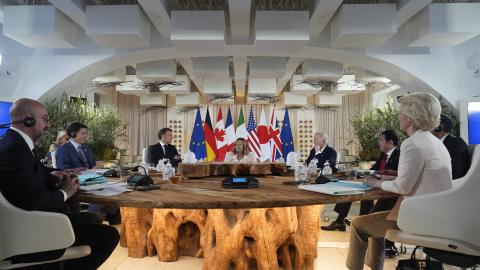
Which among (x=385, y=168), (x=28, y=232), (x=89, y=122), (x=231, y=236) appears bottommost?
(x=231, y=236)

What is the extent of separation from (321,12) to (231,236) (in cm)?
320

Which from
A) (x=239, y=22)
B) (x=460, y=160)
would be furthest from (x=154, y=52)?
(x=460, y=160)

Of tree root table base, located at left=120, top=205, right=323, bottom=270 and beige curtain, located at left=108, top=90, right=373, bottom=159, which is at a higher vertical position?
beige curtain, located at left=108, top=90, right=373, bottom=159

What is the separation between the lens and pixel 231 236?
2.52m

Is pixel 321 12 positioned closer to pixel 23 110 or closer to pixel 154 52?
pixel 154 52

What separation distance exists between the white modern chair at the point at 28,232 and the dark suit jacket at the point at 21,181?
0.17 ft

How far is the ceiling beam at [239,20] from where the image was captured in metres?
4.09

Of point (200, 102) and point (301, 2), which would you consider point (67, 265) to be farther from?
point (200, 102)

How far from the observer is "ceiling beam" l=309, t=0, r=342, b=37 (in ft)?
13.5

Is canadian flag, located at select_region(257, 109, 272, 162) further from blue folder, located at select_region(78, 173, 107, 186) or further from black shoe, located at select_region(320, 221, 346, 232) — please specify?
blue folder, located at select_region(78, 173, 107, 186)

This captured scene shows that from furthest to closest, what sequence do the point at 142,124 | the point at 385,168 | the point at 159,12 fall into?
the point at 142,124 < the point at 159,12 < the point at 385,168

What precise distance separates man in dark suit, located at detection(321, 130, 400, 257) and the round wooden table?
67cm

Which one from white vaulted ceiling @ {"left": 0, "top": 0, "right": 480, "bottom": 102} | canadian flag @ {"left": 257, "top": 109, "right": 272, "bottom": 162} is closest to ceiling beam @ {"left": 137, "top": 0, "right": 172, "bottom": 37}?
white vaulted ceiling @ {"left": 0, "top": 0, "right": 480, "bottom": 102}

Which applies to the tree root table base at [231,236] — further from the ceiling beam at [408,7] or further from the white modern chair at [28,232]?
the ceiling beam at [408,7]
